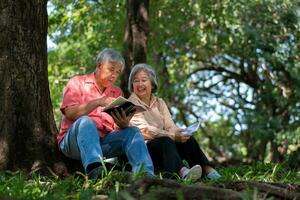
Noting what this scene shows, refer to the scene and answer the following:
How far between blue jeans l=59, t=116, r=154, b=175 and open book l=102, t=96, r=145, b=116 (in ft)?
0.57

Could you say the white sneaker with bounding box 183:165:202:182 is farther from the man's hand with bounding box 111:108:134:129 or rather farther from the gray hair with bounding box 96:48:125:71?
the gray hair with bounding box 96:48:125:71

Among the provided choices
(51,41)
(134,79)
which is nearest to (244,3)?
(51,41)

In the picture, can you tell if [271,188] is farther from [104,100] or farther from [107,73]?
[107,73]

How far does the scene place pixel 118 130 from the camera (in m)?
5.72

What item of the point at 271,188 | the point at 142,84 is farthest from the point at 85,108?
the point at 271,188

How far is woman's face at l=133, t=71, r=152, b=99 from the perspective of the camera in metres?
6.34

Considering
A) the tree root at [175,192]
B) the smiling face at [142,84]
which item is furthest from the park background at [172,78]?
the smiling face at [142,84]

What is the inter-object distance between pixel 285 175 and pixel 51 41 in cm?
1137

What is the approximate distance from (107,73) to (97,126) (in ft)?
1.85

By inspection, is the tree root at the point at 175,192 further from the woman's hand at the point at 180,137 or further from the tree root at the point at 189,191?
the woman's hand at the point at 180,137

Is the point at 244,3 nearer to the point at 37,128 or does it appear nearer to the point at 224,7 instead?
the point at 224,7

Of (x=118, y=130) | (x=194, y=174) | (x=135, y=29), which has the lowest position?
(x=194, y=174)

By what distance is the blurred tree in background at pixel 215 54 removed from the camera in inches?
551

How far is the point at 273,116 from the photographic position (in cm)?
1681
